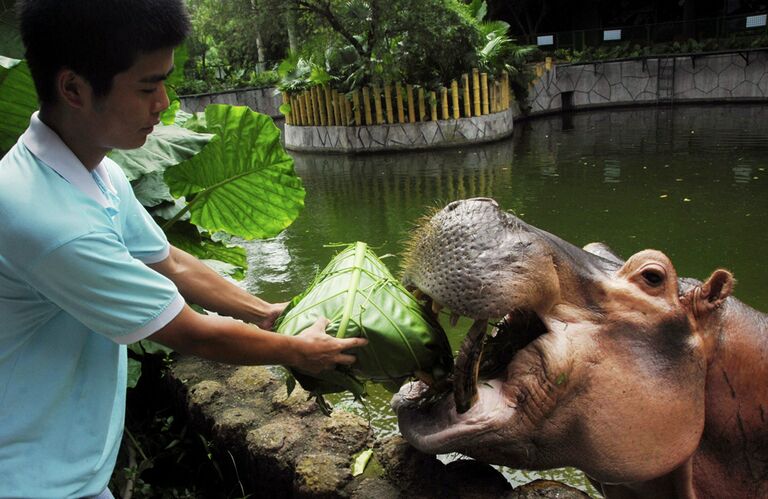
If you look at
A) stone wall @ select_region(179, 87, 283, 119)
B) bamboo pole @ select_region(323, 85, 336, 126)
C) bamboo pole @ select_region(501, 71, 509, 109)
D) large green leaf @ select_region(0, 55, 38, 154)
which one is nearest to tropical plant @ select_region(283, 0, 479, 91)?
bamboo pole @ select_region(323, 85, 336, 126)

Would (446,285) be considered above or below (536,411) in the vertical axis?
above

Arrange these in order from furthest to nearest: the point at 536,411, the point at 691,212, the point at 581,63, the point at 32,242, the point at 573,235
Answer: the point at 581,63 → the point at 691,212 → the point at 573,235 → the point at 536,411 → the point at 32,242

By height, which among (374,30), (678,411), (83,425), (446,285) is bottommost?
(678,411)

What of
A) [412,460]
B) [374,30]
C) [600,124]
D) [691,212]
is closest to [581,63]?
[600,124]

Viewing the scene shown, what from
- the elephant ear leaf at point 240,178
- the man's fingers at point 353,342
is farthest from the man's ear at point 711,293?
the elephant ear leaf at point 240,178

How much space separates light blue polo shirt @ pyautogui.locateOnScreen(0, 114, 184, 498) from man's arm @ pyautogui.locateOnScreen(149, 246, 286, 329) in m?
0.44

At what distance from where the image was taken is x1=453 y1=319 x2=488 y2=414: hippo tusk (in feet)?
5.29

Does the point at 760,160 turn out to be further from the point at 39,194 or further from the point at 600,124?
the point at 39,194

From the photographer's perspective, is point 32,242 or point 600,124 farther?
point 600,124

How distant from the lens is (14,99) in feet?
8.60

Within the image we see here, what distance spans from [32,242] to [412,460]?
1.19 metres

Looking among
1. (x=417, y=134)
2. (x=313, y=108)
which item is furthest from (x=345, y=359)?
(x=313, y=108)

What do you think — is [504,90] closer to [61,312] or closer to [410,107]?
[410,107]

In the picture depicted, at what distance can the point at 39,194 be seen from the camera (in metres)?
1.24
